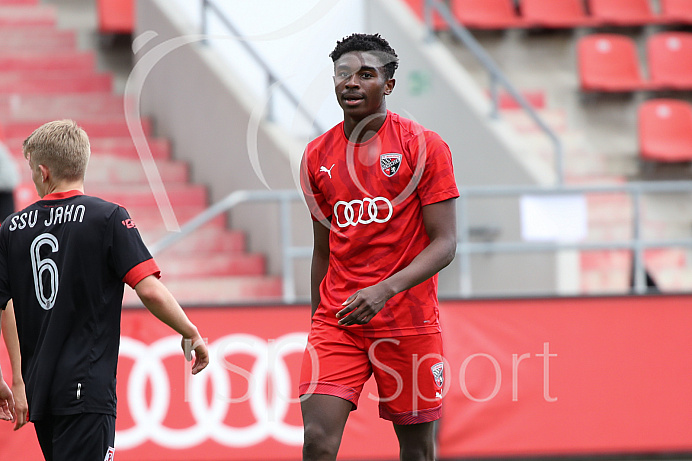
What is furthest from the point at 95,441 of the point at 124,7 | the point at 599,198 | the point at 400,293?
the point at 124,7

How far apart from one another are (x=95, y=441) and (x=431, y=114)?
24.7 ft

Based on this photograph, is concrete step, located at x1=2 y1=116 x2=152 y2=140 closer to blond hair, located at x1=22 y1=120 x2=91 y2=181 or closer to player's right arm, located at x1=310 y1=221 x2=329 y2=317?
player's right arm, located at x1=310 y1=221 x2=329 y2=317

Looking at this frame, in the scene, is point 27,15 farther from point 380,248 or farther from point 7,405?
point 380,248

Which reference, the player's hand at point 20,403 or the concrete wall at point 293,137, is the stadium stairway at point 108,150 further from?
the player's hand at point 20,403

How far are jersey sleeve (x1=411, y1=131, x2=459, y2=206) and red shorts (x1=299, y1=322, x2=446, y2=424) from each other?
624mm

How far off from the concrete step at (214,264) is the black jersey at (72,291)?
5.66m

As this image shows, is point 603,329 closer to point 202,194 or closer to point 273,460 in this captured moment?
point 273,460

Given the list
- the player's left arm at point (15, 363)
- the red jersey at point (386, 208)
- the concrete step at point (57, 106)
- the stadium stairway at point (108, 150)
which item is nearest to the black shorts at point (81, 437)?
the player's left arm at point (15, 363)

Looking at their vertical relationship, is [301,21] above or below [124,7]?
below

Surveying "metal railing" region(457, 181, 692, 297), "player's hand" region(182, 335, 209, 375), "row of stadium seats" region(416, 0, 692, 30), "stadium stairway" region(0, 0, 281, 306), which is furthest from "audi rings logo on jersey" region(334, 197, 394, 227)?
"row of stadium seats" region(416, 0, 692, 30)

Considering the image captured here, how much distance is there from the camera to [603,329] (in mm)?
6949

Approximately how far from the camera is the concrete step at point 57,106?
1129 cm

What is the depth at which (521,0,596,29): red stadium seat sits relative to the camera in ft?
41.1

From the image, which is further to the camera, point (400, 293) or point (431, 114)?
point (431, 114)
